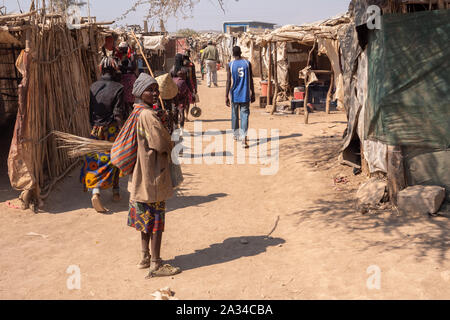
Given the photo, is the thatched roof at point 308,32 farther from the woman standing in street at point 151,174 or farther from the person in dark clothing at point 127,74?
the woman standing in street at point 151,174

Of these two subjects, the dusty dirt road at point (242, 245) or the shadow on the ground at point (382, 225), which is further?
the shadow on the ground at point (382, 225)

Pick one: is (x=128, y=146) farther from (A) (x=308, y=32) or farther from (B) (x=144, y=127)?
(A) (x=308, y=32)

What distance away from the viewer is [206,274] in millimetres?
4160

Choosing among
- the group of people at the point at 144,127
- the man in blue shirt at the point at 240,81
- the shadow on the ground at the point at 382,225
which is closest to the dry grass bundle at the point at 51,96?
the group of people at the point at 144,127

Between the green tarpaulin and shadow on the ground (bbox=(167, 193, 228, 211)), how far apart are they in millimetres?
2441

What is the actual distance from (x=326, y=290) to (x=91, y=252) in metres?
2.41

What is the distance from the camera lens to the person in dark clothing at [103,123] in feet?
19.1

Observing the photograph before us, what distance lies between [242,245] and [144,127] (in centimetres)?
175

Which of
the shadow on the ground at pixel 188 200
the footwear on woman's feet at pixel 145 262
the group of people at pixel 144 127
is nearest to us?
Answer: the group of people at pixel 144 127

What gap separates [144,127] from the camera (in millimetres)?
3875

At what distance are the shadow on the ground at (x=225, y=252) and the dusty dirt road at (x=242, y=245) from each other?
11 millimetres

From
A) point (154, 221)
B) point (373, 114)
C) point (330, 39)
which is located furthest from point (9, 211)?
point (330, 39)

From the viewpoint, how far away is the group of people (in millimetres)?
3943

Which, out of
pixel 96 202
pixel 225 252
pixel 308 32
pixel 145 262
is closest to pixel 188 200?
pixel 96 202
